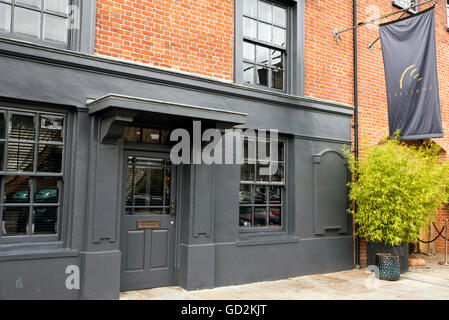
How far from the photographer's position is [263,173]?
7.79 meters

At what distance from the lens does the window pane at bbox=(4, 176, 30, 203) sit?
5355mm

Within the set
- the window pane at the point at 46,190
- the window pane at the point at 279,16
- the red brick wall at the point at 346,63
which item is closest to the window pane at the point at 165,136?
the window pane at the point at 46,190

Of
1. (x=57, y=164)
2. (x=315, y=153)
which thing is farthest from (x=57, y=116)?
(x=315, y=153)

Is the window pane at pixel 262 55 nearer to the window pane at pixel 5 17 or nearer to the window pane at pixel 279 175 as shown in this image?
the window pane at pixel 279 175

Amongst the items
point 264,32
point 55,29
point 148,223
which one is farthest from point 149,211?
point 264,32

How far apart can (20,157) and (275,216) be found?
15.3 ft

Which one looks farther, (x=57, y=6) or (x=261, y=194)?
(x=261, y=194)

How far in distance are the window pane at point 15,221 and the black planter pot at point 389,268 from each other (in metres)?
6.32

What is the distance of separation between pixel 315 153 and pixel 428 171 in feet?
7.50

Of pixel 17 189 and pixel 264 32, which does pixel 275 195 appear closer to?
pixel 264 32

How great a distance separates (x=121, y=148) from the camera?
6082 millimetres

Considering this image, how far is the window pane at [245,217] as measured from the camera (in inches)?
294

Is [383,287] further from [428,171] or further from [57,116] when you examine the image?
[57,116]

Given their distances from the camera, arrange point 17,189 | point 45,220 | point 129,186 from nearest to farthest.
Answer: point 17,189
point 45,220
point 129,186
